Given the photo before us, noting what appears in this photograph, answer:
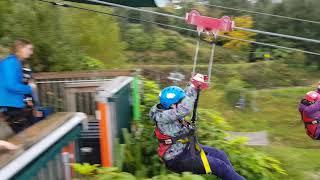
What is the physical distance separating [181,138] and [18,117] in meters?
1.58

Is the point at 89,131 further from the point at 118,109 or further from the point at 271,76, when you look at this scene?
the point at 271,76

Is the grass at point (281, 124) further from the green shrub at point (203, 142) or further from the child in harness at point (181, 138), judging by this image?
the child in harness at point (181, 138)

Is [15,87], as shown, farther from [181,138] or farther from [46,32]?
[46,32]

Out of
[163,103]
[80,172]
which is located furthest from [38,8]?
[80,172]

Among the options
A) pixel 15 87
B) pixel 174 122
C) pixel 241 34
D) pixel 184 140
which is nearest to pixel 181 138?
pixel 184 140

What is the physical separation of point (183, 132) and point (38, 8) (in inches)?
151

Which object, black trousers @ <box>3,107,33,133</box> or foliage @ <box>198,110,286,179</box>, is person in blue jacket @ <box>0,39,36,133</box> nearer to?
black trousers @ <box>3,107,33,133</box>

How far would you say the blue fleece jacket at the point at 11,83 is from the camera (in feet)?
13.9

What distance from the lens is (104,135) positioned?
4125mm

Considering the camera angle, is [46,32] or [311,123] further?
[311,123]

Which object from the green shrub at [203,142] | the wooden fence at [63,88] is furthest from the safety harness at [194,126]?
the wooden fence at [63,88]

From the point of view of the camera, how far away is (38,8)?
707 centimetres

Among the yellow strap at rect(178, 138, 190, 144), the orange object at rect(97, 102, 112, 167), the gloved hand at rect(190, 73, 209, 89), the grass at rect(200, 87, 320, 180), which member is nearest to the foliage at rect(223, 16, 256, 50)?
the grass at rect(200, 87, 320, 180)

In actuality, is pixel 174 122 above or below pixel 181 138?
above
